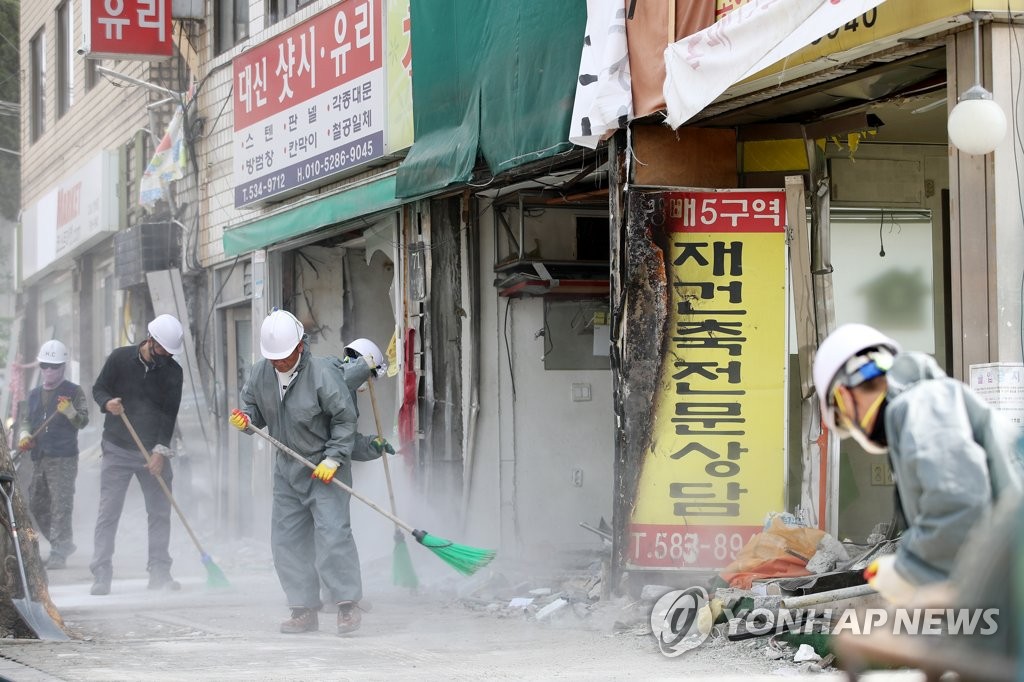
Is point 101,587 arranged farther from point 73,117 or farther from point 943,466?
point 73,117

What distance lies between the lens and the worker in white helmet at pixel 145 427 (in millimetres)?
10273

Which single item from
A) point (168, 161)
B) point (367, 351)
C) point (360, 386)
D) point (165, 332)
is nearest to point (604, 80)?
point (360, 386)

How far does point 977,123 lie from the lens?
5855 mm

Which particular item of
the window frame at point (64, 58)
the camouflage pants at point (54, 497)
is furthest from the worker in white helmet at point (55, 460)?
the window frame at point (64, 58)

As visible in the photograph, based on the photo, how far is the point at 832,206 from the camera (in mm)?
9203

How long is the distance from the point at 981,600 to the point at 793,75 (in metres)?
4.70

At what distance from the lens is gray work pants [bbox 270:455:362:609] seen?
8.06 metres

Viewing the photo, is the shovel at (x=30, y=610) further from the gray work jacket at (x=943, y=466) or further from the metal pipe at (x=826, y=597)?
the gray work jacket at (x=943, y=466)

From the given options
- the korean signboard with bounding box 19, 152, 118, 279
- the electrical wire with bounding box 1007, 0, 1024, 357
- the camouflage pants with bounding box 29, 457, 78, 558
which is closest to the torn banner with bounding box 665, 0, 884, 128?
the electrical wire with bounding box 1007, 0, 1024, 357

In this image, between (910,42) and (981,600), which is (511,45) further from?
(981,600)

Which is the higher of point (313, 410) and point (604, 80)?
point (604, 80)

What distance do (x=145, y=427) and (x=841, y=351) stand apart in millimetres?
7864

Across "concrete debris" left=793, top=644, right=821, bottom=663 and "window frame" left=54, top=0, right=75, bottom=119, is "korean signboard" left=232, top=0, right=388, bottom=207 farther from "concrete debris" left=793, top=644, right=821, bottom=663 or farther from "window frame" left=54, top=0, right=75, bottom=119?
"window frame" left=54, top=0, right=75, bottom=119

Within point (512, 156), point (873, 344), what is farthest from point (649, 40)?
point (873, 344)
